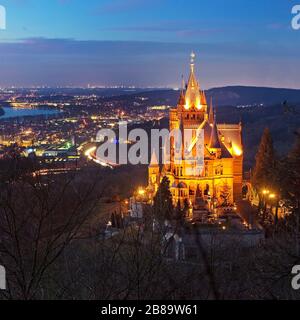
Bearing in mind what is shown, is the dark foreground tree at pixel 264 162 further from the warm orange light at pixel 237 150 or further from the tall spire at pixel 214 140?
the warm orange light at pixel 237 150

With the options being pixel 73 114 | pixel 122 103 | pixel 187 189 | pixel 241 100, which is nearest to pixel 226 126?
pixel 187 189

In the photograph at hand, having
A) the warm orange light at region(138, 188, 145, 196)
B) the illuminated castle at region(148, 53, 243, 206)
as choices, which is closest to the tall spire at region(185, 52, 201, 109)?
the illuminated castle at region(148, 53, 243, 206)

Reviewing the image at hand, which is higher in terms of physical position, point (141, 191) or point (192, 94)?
point (192, 94)

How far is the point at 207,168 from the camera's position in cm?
3603

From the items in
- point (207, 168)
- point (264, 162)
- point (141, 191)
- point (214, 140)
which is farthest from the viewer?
point (141, 191)

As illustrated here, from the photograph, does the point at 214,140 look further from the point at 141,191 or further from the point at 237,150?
the point at 141,191

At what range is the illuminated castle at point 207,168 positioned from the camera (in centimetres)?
3542

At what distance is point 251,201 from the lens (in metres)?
37.7

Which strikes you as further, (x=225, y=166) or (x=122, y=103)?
(x=122, y=103)

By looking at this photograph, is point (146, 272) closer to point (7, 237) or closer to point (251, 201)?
point (7, 237)

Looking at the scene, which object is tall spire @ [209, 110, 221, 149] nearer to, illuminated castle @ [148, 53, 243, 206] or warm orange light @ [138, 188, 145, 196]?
illuminated castle @ [148, 53, 243, 206]

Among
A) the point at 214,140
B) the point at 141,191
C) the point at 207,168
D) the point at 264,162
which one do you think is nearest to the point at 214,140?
the point at 214,140
